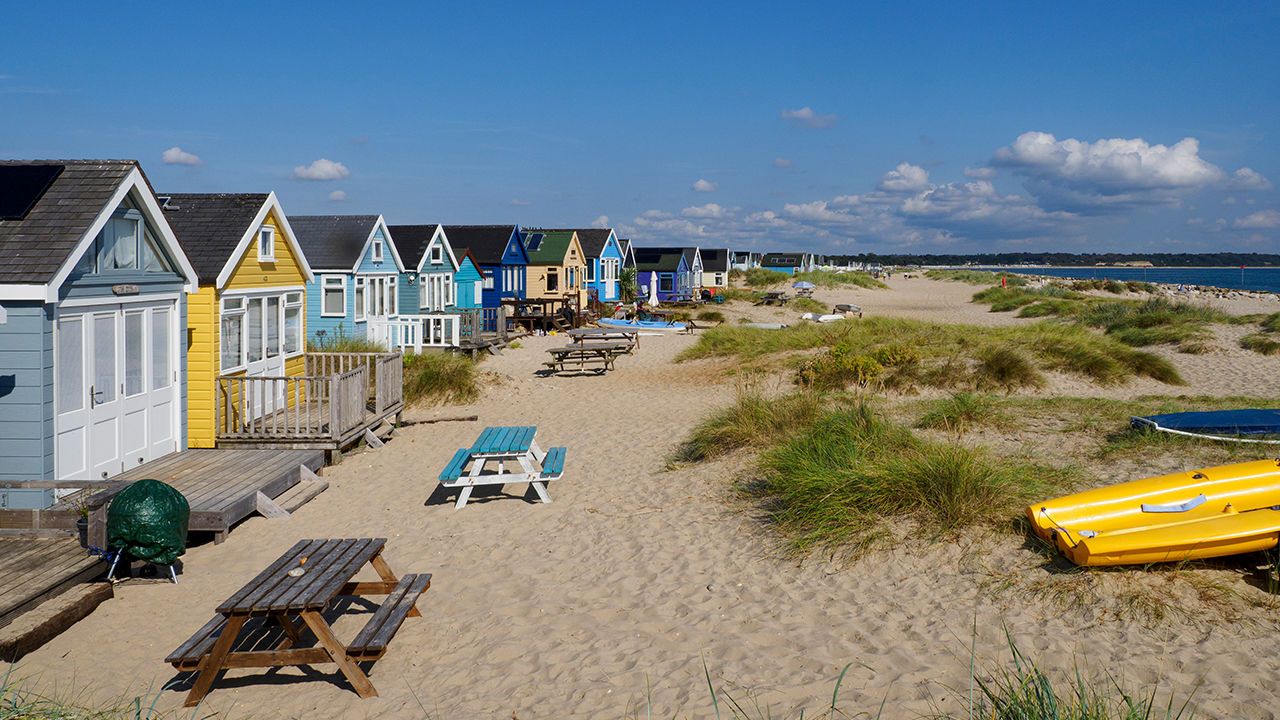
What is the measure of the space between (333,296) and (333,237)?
180 centimetres

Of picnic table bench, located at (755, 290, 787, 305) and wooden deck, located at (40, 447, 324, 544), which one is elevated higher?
picnic table bench, located at (755, 290, 787, 305)

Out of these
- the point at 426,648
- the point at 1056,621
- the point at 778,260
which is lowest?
the point at 426,648

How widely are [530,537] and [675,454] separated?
12.7 feet

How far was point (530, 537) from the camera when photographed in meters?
10.0

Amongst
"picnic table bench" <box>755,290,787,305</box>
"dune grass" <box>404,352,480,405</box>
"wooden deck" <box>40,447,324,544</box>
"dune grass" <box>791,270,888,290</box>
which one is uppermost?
"dune grass" <box>791,270,888,290</box>

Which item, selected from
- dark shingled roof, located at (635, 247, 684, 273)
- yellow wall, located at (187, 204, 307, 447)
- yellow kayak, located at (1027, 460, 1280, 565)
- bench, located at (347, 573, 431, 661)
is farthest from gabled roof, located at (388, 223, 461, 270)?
dark shingled roof, located at (635, 247, 684, 273)

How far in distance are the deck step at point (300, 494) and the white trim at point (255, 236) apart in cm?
338

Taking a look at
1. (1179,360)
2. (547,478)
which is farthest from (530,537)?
(1179,360)

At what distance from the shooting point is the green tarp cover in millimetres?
8539

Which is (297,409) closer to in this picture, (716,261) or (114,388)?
(114,388)

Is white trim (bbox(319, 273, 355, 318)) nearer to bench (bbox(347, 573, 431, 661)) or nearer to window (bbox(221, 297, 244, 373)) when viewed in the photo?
window (bbox(221, 297, 244, 373))

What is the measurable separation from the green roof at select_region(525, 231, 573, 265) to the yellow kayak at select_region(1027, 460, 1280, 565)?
35.7 metres

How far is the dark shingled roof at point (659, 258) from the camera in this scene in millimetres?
62312

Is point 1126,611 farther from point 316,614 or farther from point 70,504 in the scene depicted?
point 70,504
